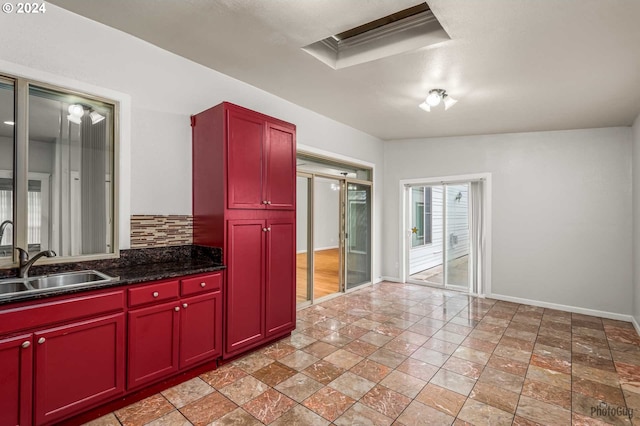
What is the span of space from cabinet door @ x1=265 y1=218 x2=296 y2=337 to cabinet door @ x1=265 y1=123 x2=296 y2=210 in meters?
0.22

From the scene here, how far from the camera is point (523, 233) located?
480 centimetres

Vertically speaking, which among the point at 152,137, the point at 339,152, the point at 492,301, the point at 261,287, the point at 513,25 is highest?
the point at 513,25

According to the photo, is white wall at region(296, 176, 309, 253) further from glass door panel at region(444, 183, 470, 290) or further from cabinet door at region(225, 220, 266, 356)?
glass door panel at region(444, 183, 470, 290)

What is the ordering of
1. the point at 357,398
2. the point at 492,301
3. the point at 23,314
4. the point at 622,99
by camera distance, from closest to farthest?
the point at 23,314
the point at 357,398
the point at 622,99
the point at 492,301

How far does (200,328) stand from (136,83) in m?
2.18

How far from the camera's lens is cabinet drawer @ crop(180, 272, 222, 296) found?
7.94 feet

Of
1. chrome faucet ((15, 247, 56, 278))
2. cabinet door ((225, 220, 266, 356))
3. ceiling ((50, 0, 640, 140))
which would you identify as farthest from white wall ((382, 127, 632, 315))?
chrome faucet ((15, 247, 56, 278))

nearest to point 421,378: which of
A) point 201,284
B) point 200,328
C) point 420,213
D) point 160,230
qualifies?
point 200,328

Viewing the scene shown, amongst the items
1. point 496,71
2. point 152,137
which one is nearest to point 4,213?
point 152,137

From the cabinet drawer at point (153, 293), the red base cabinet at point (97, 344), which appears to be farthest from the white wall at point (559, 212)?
the cabinet drawer at point (153, 293)

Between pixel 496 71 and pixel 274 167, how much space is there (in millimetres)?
2358

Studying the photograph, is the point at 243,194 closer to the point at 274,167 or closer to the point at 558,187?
the point at 274,167

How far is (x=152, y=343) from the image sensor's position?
7.32 ft

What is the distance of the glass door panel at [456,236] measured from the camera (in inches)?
213
